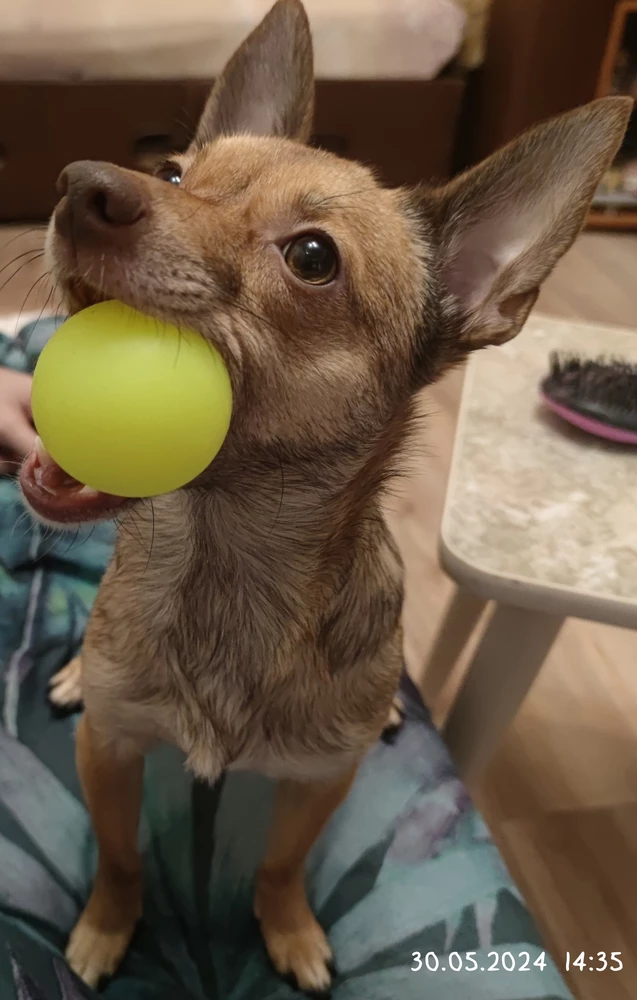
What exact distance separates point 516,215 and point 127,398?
50 cm

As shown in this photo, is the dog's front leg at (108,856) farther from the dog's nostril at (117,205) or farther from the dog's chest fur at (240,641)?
the dog's nostril at (117,205)

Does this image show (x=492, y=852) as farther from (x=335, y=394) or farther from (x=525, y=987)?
(x=335, y=394)

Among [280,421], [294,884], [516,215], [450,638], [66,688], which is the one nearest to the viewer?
[280,421]

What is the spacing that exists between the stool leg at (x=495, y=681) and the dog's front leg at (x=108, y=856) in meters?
0.59

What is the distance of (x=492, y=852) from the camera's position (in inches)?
51.1

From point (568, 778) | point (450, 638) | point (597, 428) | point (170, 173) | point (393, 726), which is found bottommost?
point (568, 778)

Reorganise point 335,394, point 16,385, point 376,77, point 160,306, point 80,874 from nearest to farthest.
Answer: point 160,306
point 335,394
point 80,874
point 16,385
point 376,77

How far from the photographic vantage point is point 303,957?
1.18 meters

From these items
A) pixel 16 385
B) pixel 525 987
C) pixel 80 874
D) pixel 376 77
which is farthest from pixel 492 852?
pixel 376 77

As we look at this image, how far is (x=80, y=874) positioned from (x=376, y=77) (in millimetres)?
3105

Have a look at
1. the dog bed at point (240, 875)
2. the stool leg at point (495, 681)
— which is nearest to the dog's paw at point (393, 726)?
the dog bed at point (240, 875)

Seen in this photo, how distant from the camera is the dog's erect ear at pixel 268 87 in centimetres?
105

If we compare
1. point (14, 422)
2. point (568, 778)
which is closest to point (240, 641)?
point (14, 422)

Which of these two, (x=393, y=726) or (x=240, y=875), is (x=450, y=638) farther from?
(x=240, y=875)
